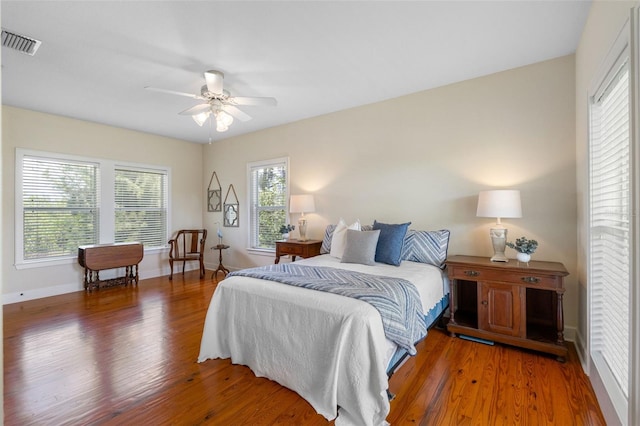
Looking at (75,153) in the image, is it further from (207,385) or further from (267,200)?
(207,385)

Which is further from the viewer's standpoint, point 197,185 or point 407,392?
point 197,185

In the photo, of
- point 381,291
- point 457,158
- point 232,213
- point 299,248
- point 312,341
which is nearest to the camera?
point 312,341

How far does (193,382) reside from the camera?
90.7 inches

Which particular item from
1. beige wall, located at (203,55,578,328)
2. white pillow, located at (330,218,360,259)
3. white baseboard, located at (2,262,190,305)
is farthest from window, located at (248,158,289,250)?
white baseboard, located at (2,262,190,305)

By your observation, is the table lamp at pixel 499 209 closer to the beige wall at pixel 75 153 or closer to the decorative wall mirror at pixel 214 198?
the decorative wall mirror at pixel 214 198

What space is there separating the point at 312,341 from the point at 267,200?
137 inches

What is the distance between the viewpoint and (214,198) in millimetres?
6082

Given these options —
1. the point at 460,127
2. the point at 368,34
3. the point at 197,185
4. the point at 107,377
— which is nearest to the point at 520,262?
the point at 460,127

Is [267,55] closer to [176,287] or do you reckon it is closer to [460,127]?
[460,127]

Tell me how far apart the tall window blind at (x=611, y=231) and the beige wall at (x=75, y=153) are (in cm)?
567

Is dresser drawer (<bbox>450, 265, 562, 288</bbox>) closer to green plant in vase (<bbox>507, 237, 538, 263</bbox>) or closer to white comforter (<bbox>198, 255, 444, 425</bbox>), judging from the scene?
green plant in vase (<bbox>507, 237, 538, 263</bbox>)

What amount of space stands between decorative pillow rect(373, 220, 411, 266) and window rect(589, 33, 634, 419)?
1.42 meters

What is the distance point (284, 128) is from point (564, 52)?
11.2 feet

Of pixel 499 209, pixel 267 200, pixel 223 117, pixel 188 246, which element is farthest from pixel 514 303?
pixel 188 246
